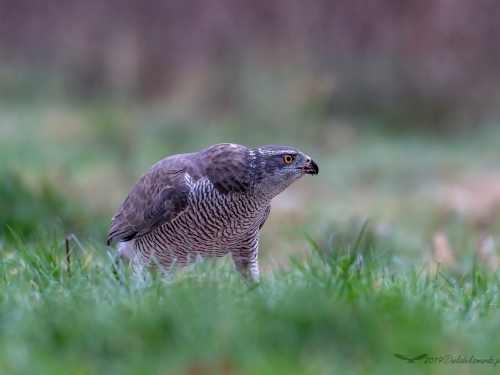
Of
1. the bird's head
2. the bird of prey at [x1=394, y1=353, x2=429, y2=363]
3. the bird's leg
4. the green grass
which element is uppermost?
the bird's head

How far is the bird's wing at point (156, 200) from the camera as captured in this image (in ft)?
14.1

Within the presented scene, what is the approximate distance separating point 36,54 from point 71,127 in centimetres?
363

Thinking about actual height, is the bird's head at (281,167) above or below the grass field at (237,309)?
above

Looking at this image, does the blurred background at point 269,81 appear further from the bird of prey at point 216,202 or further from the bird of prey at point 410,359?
the bird of prey at point 410,359

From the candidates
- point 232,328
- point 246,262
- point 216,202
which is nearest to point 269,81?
point 246,262

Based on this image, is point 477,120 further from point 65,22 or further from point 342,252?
point 342,252

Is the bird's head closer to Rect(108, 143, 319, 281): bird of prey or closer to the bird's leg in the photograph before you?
Rect(108, 143, 319, 281): bird of prey

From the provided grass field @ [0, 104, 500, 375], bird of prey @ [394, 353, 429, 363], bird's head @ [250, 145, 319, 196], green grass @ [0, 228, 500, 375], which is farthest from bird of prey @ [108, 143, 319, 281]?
bird of prey @ [394, 353, 429, 363]

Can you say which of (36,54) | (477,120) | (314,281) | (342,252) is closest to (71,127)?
(36,54)

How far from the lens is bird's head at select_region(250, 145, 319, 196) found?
4242 mm

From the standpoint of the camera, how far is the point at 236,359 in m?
2.46

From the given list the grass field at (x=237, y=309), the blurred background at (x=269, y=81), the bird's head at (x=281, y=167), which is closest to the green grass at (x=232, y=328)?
the grass field at (x=237, y=309)

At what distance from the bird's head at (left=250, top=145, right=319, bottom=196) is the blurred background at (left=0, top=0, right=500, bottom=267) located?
7.33 metres

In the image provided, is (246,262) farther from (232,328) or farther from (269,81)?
(269,81)
